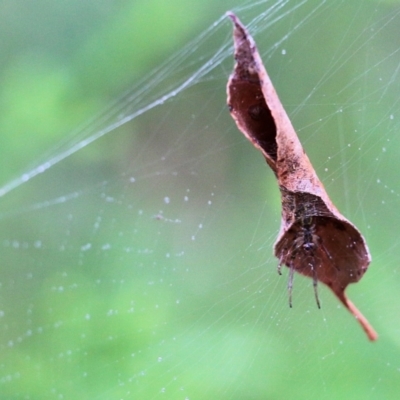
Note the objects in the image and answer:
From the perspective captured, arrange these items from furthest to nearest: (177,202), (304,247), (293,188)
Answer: (177,202) → (304,247) → (293,188)

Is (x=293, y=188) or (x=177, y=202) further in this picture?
(x=177, y=202)

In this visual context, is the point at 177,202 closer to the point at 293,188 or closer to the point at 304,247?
the point at 304,247

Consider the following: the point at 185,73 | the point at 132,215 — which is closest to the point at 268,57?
the point at 185,73

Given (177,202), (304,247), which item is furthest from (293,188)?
(177,202)

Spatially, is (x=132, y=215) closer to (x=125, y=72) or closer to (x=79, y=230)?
(x=79, y=230)

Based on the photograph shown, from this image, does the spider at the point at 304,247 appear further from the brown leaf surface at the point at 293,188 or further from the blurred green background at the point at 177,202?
the blurred green background at the point at 177,202

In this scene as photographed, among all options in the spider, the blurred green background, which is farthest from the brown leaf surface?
the blurred green background

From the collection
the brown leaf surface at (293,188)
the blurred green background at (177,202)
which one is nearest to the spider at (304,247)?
the brown leaf surface at (293,188)

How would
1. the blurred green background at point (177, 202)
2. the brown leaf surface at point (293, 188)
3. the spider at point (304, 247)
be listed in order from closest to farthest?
the brown leaf surface at point (293, 188), the spider at point (304, 247), the blurred green background at point (177, 202)
